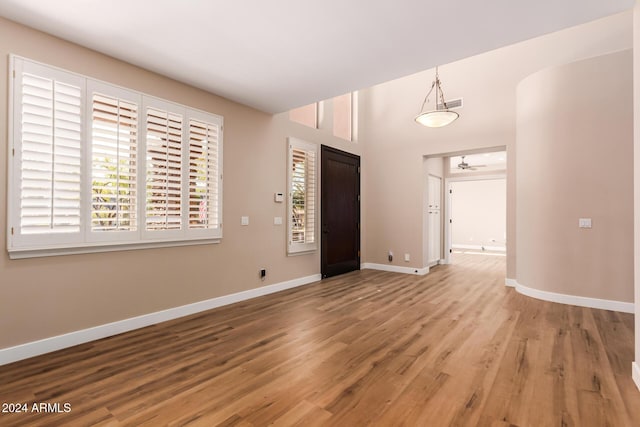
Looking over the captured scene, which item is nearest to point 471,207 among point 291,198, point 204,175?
point 291,198

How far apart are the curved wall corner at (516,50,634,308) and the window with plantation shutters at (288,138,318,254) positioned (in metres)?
3.43

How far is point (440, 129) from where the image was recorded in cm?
606

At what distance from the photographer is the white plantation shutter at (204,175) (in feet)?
12.5

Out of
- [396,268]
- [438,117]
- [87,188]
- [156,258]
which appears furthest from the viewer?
[396,268]

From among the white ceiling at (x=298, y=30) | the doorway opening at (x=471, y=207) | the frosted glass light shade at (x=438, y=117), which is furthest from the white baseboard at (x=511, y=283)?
the white ceiling at (x=298, y=30)

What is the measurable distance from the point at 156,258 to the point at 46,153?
1.40m

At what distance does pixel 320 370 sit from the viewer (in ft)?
7.97

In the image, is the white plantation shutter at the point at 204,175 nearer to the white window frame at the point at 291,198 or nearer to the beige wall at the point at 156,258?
the beige wall at the point at 156,258

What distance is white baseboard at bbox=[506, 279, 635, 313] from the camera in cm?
401

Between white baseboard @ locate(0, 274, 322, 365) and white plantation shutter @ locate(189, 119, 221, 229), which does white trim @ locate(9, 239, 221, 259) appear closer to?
white plantation shutter @ locate(189, 119, 221, 229)

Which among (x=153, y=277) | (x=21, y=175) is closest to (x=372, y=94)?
(x=153, y=277)

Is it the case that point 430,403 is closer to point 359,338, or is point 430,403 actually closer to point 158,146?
point 359,338

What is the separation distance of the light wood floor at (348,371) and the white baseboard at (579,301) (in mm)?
168

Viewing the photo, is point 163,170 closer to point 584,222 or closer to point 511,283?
point 584,222
